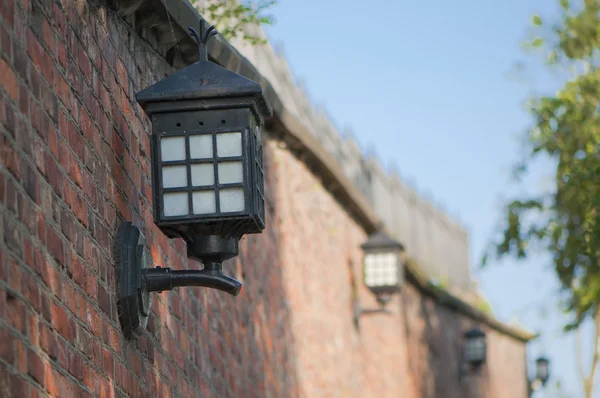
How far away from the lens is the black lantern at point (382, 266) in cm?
1205

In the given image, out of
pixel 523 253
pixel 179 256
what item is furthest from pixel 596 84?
pixel 179 256

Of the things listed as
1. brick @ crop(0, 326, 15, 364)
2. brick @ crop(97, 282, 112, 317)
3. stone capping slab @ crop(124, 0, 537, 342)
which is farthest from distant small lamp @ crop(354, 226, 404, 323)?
brick @ crop(0, 326, 15, 364)

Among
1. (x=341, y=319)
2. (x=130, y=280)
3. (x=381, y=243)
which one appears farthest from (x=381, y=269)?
(x=130, y=280)

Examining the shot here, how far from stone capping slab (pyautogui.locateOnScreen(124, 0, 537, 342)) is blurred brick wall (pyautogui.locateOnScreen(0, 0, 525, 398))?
0.19 meters

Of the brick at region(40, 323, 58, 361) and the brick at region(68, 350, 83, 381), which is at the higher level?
the brick at region(40, 323, 58, 361)

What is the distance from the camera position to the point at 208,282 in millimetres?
4336

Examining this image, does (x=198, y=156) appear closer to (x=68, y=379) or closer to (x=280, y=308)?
(x=68, y=379)

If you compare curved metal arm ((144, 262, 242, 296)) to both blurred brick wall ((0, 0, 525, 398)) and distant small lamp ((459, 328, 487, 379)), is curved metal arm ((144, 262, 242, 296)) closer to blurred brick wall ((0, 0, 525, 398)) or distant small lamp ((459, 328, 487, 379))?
blurred brick wall ((0, 0, 525, 398))

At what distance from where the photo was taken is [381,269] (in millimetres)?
12086

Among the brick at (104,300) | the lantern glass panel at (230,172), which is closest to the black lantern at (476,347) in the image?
the lantern glass panel at (230,172)

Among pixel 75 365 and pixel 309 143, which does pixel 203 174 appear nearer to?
pixel 75 365

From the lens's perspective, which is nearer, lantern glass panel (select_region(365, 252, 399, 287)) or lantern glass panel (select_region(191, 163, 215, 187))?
lantern glass panel (select_region(191, 163, 215, 187))

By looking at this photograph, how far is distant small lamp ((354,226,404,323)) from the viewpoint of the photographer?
475 inches

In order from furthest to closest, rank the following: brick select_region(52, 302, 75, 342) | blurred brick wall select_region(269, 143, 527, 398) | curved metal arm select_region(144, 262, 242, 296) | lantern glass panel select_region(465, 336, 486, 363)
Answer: lantern glass panel select_region(465, 336, 486, 363), blurred brick wall select_region(269, 143, 527, 398), curved metal arm select_region(144, 262, 242, 296), brick select_region(52, 302, 75, 342)
